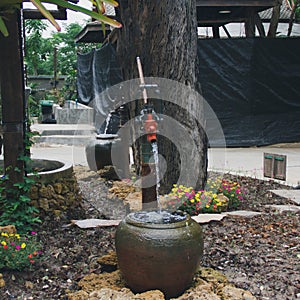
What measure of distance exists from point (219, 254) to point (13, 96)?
211 centimetres

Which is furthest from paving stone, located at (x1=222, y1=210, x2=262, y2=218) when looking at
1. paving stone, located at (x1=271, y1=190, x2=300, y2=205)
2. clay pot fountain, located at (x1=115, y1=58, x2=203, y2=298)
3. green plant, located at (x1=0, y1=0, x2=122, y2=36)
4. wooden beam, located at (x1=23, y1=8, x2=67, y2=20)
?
Answer: wooden beam, located at (x1=23, y1=8, x2=67, y2=20)

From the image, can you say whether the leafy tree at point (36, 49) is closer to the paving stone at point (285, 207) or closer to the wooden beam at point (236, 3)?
the wooden beam at point (236, 3)

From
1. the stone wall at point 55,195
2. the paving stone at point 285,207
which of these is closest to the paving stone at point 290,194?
the paving stone at point 285,207

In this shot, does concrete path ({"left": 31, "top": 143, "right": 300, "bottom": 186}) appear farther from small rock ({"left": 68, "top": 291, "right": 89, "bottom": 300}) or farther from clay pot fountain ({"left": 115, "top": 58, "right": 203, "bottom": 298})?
small rock ({"left": 68, "top": 291, "right": 89, "bottom": 300})

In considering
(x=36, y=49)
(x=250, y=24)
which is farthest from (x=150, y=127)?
(x=36, y=49)

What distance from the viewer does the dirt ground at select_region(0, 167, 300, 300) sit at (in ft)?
9.51

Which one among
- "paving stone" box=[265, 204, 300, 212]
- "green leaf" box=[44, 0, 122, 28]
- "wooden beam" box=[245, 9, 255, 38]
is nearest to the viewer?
"green leaf" box=[44, 0, 122, 28]

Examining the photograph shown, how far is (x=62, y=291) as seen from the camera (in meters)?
2.86

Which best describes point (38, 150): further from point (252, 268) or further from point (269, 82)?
point (252, 268)

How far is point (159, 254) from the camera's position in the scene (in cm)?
251

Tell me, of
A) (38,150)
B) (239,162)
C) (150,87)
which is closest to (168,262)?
(150,87)

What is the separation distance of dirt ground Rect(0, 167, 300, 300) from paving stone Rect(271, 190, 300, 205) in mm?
812

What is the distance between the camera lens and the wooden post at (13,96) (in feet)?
12.2

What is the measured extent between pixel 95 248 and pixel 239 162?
5223mm
